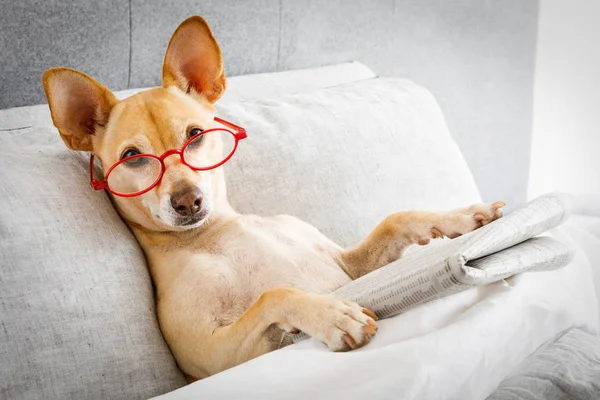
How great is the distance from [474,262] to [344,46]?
4.89 feet

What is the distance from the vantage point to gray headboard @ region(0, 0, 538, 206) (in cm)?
166

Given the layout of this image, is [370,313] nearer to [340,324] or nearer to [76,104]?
[340,324]

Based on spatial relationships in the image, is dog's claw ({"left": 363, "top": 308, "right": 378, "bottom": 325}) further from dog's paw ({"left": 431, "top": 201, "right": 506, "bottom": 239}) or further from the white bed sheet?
dog's paw ({"left": 431, "top": 201, "right": 506, "bottom": 239})

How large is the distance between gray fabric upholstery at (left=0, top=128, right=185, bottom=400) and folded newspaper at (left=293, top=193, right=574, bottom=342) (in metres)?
0.29

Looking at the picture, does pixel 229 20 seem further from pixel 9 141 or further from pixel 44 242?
pixel 44 242

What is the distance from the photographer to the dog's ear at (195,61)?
1465 mm

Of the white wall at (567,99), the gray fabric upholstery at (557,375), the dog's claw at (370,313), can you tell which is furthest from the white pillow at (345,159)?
the white wall at (567,99)

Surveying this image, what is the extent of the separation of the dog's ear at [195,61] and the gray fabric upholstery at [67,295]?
0.97ft

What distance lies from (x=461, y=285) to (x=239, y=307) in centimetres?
48

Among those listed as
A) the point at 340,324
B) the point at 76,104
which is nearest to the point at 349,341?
the point at 340,324

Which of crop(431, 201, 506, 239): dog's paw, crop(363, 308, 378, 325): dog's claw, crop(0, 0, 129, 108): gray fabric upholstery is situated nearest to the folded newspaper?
crop(363, 308, 378, 325): dog's claw

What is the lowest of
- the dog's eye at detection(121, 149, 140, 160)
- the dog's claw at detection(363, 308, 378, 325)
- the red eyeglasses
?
the dog's claw at detection(363, 308, 378, 325)

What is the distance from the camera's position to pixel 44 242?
4.07 feet

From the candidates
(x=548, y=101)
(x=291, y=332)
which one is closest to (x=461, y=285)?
(x=291, y=332)
